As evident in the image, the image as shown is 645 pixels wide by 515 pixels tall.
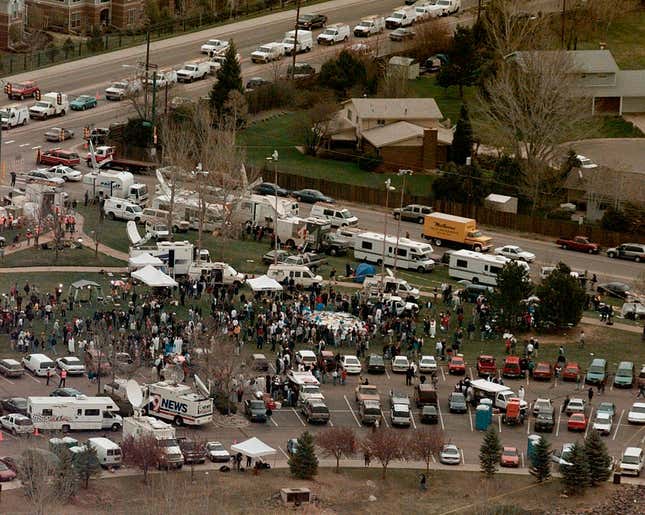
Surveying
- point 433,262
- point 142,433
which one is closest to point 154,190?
point 433,262

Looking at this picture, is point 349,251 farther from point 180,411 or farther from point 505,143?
point 180,411

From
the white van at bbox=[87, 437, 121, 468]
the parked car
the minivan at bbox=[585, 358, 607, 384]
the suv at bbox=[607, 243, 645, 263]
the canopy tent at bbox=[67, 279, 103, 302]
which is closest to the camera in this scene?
the white van at bbox=[87, 437, 121, 468]

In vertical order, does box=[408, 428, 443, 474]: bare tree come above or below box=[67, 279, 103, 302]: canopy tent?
below

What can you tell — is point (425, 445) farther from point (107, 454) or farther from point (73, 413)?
point (73, 413)

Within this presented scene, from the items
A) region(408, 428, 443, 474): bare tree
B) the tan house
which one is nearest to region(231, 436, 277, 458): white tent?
region(408, 428, 443, 474): bare tree

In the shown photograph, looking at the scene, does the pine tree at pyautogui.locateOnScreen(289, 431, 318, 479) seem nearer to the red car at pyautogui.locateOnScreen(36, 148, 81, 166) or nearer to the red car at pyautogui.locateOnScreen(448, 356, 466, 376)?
the red car at pyautogui.locateOnScreen(448, 356, 466, 376)

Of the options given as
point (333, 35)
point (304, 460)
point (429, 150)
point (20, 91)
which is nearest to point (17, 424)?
point (304, 460)

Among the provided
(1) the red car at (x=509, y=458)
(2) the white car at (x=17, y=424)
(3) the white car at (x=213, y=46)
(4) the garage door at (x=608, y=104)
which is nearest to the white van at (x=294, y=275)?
(1) the red car at (x=509, y=458)

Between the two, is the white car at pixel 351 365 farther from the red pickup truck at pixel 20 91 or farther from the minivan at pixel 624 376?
the red pickup truck at pixel 20 91
